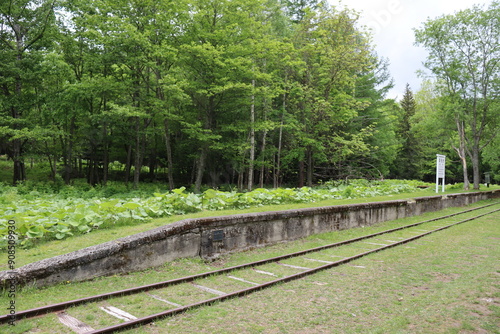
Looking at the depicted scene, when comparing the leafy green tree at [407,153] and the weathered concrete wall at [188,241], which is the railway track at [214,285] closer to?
the weathered concrete wall at [188,241]

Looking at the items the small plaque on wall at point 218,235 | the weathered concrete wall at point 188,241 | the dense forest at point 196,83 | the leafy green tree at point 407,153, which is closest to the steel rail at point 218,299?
the weathered concrete wall at point 188,241

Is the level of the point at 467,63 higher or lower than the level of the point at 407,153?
higher

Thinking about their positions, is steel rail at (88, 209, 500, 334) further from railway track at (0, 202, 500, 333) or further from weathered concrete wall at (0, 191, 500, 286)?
weathered concrete wall at (0, 191, 500, 286)

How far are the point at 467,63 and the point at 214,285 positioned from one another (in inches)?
1133

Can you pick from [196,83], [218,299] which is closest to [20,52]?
[196,83]

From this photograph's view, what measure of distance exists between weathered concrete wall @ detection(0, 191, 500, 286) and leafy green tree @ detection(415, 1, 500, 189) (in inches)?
786

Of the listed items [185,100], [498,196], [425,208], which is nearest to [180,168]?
[185,100]

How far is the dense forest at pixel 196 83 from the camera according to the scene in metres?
19.1

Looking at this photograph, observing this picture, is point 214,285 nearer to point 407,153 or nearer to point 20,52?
point 20,52

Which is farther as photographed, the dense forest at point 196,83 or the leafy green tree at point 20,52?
the leafy green tree at point 20,52

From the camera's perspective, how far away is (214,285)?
5742 mm

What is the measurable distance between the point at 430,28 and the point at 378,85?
1073 cm

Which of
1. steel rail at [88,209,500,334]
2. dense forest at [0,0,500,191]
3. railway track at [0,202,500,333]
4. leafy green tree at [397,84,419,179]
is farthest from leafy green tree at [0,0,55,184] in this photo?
leafy green tree at [397,84,419,179]

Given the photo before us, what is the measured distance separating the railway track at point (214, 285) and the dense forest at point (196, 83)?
1254 centimetres
